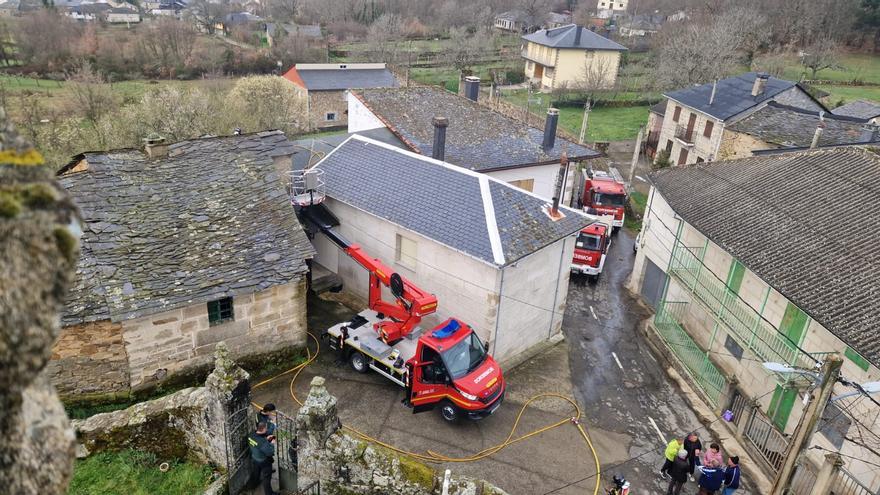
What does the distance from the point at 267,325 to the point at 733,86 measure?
3628 centimetres

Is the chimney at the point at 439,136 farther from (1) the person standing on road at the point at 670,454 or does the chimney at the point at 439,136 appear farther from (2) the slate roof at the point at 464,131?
(1) the person standing on road at the point at 670,454

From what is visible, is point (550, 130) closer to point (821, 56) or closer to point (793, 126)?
point (793, 126)

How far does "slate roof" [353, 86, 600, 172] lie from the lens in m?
25.4

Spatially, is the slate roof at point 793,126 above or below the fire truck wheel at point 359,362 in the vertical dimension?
above

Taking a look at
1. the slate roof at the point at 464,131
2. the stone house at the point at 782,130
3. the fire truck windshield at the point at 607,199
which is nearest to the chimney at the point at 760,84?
the stone house at the point at 782,130

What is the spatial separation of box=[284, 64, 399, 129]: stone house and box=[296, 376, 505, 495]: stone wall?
40375mm

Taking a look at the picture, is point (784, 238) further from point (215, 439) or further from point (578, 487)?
point (215, 439)

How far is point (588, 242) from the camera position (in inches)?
981

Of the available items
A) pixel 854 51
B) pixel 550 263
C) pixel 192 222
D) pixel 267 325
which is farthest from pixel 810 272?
pixel 854 51

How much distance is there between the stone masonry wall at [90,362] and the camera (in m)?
13.1

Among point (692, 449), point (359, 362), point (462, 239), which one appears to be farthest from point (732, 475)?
point (359, 362)

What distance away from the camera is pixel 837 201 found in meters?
18.0

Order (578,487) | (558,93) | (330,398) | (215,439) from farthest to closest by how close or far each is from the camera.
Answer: (558,93) → (578,487) → (215,439) → (330,398)

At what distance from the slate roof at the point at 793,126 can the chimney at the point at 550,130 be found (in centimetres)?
1344
